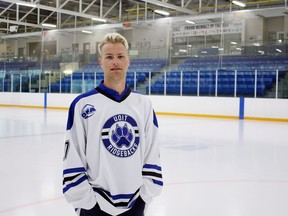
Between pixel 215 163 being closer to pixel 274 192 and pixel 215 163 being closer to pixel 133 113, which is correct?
pixel 274 192

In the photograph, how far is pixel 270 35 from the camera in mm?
16062

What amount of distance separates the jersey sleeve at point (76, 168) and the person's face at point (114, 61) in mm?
A: 175

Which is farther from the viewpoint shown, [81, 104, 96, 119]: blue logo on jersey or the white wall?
the white wall

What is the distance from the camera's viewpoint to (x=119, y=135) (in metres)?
1.41

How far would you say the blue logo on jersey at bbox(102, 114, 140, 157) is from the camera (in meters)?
1.41

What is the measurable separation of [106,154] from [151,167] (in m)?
0.19

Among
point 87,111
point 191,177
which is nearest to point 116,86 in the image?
point 87,111

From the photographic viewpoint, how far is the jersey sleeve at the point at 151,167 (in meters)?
1.46

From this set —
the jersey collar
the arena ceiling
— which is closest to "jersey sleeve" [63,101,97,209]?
the jersey collar

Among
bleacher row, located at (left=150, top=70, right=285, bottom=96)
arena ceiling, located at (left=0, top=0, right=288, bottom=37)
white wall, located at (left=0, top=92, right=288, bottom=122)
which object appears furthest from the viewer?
arena ceiling, located at (left=0, top=0, right=288, bottom=37)

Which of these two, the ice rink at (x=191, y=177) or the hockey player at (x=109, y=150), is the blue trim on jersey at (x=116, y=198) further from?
the ice rink at (x=191, y=177)

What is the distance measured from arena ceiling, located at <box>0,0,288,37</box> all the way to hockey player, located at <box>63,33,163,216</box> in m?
13.7

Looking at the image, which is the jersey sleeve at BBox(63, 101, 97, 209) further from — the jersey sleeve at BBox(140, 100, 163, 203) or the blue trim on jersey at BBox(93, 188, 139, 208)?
the jersey sleeve at BBox(140, 100, 163, 203)

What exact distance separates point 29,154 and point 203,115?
8.93 meters
